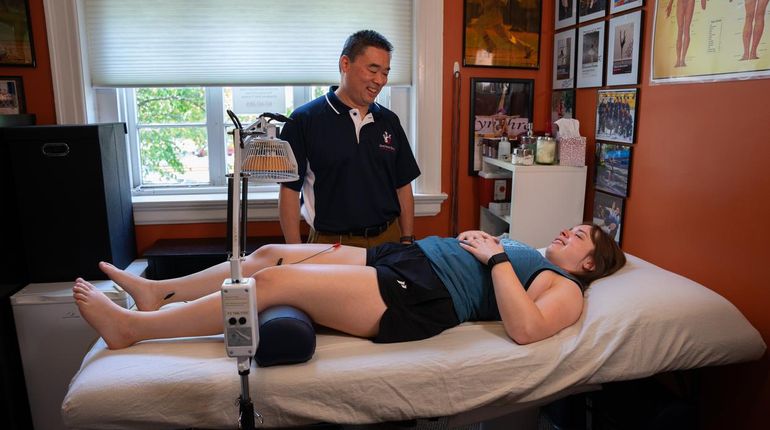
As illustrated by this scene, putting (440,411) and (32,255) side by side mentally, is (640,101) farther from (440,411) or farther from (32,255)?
(32,255)

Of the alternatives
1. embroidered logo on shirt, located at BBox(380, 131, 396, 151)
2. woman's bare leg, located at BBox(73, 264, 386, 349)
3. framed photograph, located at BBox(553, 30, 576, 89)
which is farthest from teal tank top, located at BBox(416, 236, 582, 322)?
framed photograph, located at BBox(553, 30, 576, 89)

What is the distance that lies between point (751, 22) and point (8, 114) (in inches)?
108

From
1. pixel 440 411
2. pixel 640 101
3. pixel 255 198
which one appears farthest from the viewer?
pixel 255 198

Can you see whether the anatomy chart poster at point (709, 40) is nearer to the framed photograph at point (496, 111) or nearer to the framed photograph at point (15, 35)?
the framed photograph at point (496, 111)

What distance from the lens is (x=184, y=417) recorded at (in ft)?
4.34

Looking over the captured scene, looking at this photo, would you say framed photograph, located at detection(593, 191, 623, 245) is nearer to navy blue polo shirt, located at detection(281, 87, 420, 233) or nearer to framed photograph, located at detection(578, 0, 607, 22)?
framed photograph, located at detection(578, 0, 607, 22)

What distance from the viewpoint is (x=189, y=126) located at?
2740mm

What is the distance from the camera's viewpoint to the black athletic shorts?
5.08 ft

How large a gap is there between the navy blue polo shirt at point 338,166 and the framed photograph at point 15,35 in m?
1.25

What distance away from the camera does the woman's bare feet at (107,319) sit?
1.47 m

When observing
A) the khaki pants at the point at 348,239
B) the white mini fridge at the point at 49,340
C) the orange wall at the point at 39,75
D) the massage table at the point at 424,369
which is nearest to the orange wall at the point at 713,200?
the massage table at the point at 424,369

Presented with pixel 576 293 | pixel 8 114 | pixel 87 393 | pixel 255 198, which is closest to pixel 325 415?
pixel 87 393

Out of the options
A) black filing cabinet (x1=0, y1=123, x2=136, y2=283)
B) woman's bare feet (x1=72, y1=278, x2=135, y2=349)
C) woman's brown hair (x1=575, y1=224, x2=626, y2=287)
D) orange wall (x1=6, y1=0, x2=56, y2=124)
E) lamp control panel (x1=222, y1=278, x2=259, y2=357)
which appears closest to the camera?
lamp control panel (x1=222, y1=278, x2=259, y2=357)

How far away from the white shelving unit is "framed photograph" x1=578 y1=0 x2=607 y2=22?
2.11 feet
